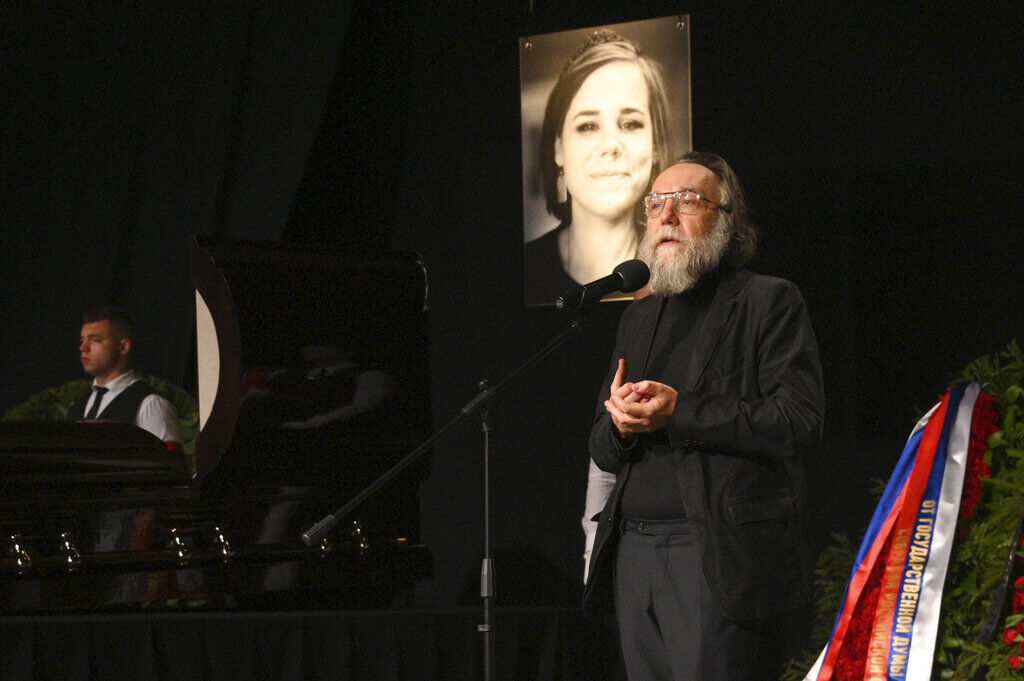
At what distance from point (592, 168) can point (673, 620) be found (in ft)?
8.70

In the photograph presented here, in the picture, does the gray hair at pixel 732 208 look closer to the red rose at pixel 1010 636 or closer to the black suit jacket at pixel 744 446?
the black suit jacket at pixel 744 446

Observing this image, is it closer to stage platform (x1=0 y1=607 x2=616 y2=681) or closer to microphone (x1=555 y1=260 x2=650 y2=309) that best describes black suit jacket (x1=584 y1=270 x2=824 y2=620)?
microphone (x1=555 y1=260 x2=650 y2=309)

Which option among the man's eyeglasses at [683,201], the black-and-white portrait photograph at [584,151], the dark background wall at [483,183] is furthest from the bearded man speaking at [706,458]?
the black-and-white portrait photograph at [584,151]

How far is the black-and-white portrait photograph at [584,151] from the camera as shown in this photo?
462 centimetres

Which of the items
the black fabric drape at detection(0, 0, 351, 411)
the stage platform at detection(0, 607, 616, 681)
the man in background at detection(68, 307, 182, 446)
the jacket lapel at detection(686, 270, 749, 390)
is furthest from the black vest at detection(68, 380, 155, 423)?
the jacket lapel at detection(686, 270, 749, 390)

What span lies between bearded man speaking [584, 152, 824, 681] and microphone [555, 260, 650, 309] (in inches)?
2.7

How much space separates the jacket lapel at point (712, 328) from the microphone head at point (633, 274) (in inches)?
6.0

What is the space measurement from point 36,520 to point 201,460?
0.44m

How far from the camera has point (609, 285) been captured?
8.14 feet

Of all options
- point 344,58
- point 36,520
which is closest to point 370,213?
point 344,58

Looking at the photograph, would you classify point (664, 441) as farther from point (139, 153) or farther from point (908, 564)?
point (139, 153)

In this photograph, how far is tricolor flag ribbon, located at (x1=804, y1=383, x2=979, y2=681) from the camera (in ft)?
8.75

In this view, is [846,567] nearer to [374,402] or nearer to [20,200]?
[374,402]

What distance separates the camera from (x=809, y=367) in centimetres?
238
